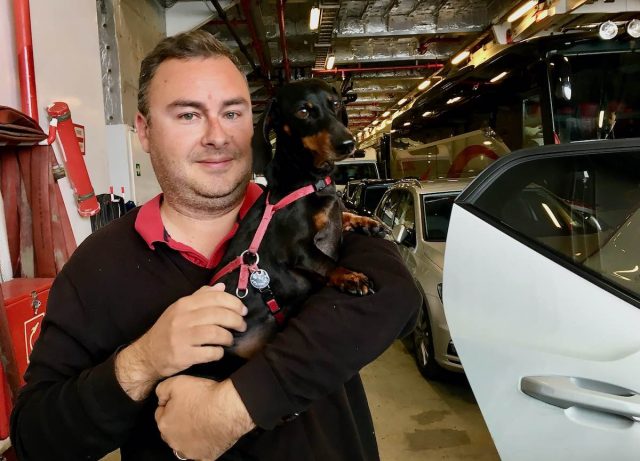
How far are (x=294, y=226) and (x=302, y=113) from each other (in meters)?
0.39

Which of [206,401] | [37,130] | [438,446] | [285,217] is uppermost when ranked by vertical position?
[37,130]

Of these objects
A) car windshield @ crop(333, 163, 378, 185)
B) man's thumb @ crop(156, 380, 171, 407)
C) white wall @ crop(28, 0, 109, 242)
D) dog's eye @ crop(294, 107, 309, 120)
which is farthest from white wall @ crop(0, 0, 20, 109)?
car windshield @ crop(333, 163, 378, 185)

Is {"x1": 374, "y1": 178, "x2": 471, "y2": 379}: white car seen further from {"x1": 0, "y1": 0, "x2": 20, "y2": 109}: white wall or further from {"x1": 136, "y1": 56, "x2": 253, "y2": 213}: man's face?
{"x1": 0, "y1": 0, "x2": 20, "y2": 109}: white wall

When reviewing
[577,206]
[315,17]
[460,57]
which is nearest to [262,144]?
[577,206]

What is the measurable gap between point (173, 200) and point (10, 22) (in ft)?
6.65

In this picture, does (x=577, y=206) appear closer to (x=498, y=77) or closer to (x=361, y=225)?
(x=361, y=225)

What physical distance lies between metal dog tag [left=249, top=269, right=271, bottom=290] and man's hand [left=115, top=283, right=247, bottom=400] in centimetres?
25

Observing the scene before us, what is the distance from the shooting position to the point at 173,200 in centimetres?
124

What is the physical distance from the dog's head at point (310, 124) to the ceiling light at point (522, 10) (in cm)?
725

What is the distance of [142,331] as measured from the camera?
108cm

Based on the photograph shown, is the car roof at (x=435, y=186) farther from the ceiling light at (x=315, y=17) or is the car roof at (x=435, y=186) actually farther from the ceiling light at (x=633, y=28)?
the ceiling light at (x=315, y=17)

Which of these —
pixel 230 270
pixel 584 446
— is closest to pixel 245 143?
pixel 230 270

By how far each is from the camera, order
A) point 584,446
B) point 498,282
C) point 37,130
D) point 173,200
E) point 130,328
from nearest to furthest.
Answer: point 130,328
point 173,200
point 584,446
point 498,282
point 37,130

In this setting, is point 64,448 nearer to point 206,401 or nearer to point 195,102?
point 206,401
